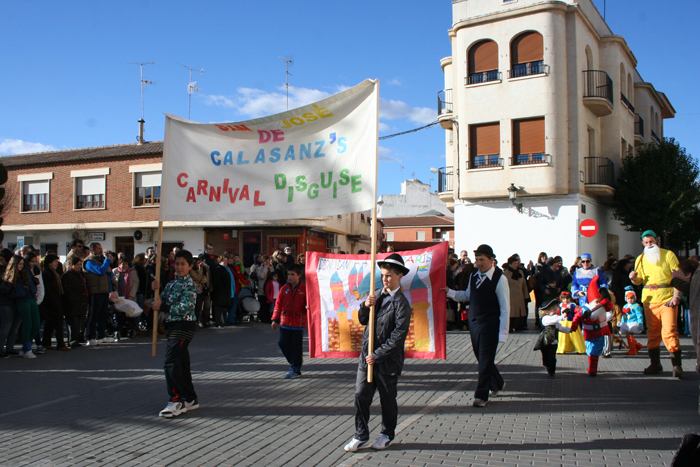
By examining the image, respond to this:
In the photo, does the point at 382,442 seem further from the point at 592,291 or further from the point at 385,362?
the point at 592,291

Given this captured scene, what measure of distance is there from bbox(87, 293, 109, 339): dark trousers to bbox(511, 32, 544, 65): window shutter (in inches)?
755

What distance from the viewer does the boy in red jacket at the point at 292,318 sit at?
332 inches

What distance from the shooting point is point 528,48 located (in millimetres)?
23844

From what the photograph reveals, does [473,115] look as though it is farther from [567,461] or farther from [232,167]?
[567,461]

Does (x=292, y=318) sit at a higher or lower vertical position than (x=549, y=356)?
higher

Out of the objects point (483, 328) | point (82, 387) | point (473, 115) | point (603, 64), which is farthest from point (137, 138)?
point (483, 328)

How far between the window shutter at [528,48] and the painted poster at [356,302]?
63.2 feet

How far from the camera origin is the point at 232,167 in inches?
256

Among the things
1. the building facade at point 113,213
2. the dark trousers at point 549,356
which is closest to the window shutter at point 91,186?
the building facade at point 113,213

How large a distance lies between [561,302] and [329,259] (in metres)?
4.66

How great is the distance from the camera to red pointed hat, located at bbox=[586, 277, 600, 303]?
934cm

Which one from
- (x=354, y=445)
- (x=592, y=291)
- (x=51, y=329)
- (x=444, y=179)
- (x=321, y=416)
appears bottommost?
(x=321, y=416)

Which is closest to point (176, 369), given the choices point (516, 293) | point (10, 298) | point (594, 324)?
point (10, 298)

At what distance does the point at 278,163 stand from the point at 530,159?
19.6m
